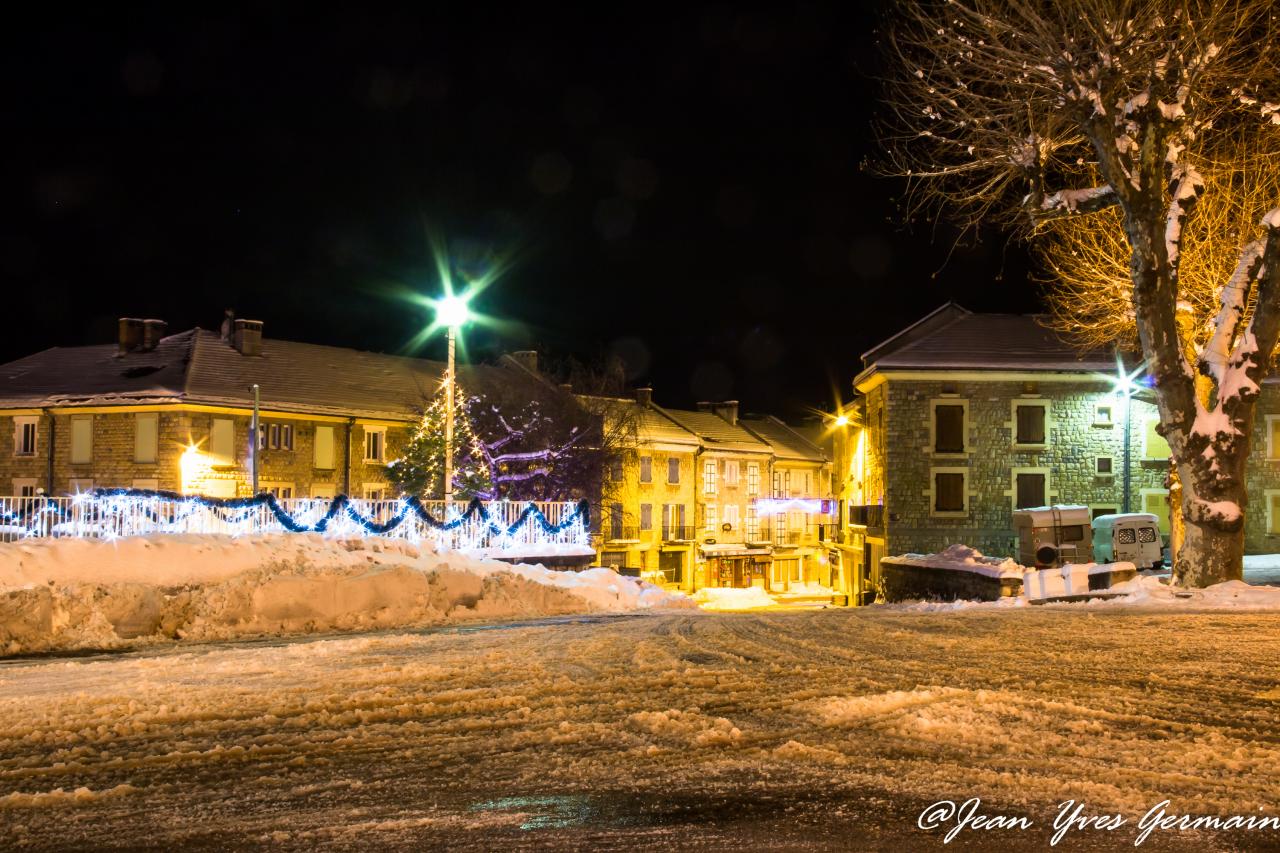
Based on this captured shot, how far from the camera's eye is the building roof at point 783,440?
70812mm

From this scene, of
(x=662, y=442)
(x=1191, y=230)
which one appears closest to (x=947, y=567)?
(x=1191, y=230)

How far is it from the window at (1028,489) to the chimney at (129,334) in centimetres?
3487

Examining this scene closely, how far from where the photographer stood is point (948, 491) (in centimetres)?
4366

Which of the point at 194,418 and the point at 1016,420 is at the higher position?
the point at 1016,420

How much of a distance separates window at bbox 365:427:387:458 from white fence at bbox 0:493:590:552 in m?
25.2

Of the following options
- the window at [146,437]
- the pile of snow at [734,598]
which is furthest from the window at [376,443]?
the pile of snow at [734,598]

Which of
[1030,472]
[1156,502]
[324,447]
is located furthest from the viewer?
[324,447]

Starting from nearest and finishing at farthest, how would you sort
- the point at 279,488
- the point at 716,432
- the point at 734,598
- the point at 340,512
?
the point at 340,512
the point at 279,488
the point at 734,598
the point at 716,432

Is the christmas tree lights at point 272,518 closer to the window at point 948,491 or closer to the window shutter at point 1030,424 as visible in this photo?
the window at point 948,491

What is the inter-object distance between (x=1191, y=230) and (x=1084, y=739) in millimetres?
22586

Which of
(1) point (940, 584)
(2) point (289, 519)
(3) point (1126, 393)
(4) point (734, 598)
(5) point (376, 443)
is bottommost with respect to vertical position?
(4) point (734, 598)

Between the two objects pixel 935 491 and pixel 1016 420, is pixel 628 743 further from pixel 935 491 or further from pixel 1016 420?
pixel 1016 420

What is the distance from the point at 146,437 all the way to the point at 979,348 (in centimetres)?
3075

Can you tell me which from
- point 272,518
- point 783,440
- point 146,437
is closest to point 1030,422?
point 272,518
